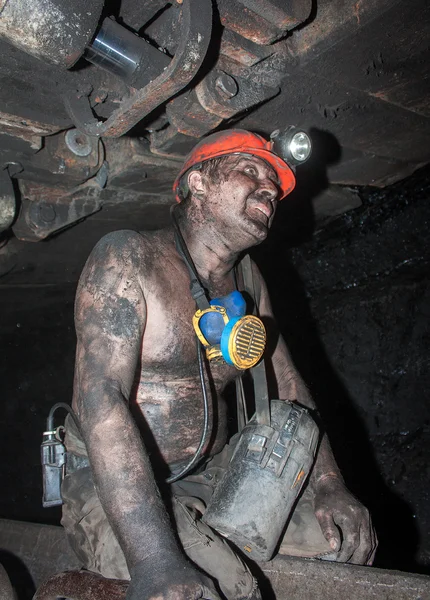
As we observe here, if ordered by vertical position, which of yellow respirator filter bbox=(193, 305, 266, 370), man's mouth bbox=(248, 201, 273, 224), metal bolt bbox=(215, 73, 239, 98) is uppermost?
metal bolt bbox=(215, 73, 239, 98)

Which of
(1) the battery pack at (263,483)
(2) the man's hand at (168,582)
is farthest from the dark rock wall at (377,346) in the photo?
(2) the man's hand at (168,582)

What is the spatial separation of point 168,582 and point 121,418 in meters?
0.56

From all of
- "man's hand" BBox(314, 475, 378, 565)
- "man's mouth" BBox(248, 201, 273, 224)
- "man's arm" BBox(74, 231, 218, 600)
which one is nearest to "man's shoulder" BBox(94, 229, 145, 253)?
"man's arm" BBox(74, 231, 218, 600)

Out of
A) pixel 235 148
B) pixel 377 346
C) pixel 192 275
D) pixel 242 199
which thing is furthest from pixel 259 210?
pixel 377 346

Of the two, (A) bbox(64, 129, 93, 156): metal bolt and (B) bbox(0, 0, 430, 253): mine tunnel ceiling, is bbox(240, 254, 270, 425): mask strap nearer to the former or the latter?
(B) bbox(0, 0, 430, 253): mine tunnel ceiling

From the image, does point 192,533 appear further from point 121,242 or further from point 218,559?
point 121,242

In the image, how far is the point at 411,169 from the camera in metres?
4.22

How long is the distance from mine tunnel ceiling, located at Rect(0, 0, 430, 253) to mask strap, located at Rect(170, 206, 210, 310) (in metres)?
0.57

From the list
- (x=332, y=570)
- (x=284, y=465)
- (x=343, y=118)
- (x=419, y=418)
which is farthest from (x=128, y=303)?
(x=419, y=418)

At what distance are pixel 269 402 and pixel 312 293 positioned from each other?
10.2 feet

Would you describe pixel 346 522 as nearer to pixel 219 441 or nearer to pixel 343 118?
pixel 219 441

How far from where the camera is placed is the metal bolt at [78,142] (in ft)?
9.35

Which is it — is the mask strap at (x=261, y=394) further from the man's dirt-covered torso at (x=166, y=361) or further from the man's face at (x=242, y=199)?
the man's face at (x=242, y=199)

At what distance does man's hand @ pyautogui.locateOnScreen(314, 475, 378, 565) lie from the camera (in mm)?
2164
